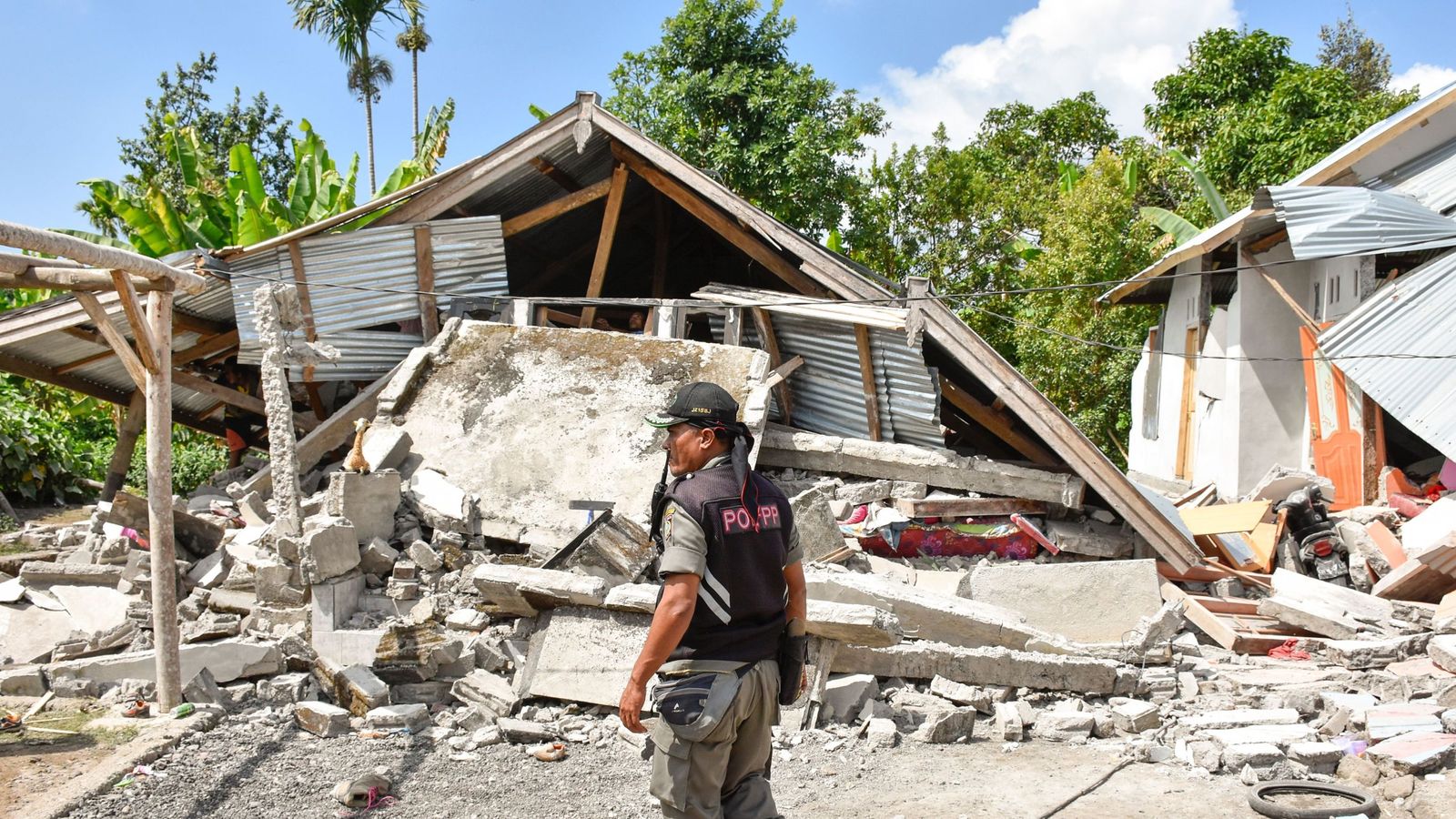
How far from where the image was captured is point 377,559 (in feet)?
24.7

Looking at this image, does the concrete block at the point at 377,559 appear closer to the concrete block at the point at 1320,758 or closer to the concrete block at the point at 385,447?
the concrete block at the point at 385,447

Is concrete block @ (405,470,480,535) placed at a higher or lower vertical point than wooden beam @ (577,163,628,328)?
lower

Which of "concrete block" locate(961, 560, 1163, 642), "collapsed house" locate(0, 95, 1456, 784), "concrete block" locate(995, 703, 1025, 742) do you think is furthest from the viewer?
"concrete block" locate(961, 560, 1163, 642)

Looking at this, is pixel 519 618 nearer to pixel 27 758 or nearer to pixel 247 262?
pixel 27 758

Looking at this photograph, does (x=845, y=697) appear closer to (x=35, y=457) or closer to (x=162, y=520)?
(x=162, y=520)

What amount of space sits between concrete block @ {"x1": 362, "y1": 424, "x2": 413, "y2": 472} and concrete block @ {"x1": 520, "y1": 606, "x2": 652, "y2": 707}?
3031 millimetres

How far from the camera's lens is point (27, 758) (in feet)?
16.3

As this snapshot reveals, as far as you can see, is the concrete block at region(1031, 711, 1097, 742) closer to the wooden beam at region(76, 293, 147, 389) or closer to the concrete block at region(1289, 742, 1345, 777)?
the concrete block at region(1289, 742, 1345, 777)

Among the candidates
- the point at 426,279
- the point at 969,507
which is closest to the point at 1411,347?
the point at 969,507

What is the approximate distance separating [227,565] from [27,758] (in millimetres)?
2980

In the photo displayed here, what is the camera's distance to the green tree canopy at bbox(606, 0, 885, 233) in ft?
58.4

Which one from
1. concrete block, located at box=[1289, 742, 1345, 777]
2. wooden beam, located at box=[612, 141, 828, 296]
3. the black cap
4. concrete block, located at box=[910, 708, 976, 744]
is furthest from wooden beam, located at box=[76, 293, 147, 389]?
concrete block, located at box=[1289, 742, 1345, 777]

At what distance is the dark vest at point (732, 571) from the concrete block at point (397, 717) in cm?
289

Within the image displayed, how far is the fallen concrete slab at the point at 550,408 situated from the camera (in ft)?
28.1
